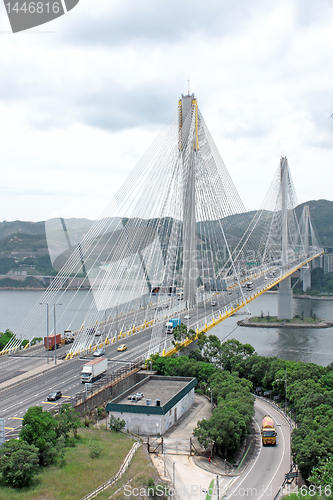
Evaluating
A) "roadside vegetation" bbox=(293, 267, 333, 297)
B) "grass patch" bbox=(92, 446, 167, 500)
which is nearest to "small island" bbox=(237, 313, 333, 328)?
"roadside vegetation" bbox=(293, 267, 333, 297)

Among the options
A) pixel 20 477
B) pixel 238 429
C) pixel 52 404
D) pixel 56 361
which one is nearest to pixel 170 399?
pixel 238 429

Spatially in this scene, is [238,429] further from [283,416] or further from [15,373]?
[15,373]

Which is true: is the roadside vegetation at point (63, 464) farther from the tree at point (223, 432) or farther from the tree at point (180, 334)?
the tree at point (180, 334)

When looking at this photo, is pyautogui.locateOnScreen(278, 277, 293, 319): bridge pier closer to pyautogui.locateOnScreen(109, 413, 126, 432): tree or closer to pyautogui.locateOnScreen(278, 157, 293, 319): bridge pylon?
pyautogui.locateOnScreen(278, 157, 293, 319): bridge pylon

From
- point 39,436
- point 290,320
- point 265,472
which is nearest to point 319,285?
point 290,320

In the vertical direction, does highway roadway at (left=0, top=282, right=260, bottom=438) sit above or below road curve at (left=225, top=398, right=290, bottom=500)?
above

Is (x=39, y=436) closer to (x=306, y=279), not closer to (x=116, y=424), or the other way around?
(x=116, y=424)
